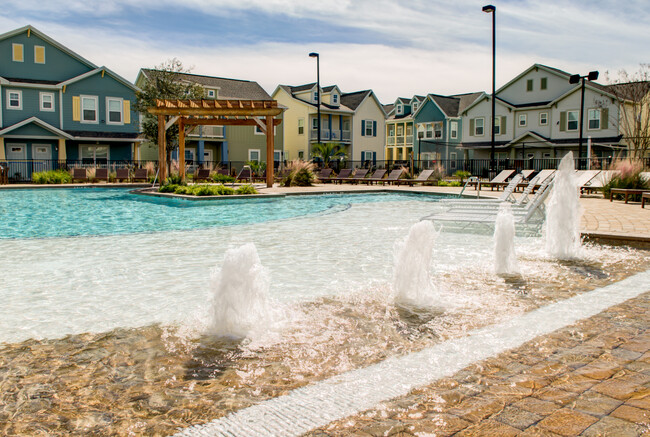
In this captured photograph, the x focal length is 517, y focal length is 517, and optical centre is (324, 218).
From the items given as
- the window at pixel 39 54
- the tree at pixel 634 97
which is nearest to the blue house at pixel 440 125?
the tree at pixel 634 97

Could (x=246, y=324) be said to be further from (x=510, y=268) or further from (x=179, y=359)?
(x=510, y=268)

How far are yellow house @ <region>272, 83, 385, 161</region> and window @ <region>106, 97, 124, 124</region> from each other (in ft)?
48.3

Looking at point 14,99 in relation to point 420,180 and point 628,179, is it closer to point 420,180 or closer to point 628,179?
point 420,180

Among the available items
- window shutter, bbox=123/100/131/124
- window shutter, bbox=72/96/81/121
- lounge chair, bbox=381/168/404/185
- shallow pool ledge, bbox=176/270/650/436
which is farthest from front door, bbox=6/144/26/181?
shallow pool ledge, bbox=176/270/650/436

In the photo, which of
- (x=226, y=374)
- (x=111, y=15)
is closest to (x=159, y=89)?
(x=111, y=15)

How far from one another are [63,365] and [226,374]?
1.10m

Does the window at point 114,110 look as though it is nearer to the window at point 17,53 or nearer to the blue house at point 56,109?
the blue house at point 56,109

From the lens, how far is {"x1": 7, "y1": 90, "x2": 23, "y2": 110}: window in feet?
100

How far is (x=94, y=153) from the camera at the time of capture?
3394 cm

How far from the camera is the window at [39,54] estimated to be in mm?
31656

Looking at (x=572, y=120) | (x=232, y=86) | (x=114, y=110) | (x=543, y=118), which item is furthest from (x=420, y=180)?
(x=232, y=86)

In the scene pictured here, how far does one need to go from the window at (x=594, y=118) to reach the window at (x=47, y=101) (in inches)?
1422

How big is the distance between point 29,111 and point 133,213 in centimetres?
2199

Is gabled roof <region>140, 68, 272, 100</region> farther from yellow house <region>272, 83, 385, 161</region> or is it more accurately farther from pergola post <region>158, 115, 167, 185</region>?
pergola post <region>158, 115, 167, 185</region>
